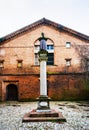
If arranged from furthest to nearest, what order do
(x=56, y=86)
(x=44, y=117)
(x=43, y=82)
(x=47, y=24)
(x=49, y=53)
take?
(x=47, y=24), (x=49, y=53), (x=56, y=86), (x=43, y=82), (x=44, y=117)

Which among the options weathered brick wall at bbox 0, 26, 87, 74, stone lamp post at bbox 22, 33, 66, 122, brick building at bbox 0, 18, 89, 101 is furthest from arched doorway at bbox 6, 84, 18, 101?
stone lamp post at bbox 22, 33, 66, 122

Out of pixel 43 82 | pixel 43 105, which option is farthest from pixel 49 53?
pixel 43 105

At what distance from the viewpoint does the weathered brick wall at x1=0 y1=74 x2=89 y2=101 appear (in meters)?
20.0

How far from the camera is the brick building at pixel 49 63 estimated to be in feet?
65.8

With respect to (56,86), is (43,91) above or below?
above

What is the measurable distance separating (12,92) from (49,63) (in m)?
5.40

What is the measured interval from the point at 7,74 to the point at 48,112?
11.5 meters

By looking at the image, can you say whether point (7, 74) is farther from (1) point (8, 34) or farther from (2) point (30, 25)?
(2) point (30, 25)

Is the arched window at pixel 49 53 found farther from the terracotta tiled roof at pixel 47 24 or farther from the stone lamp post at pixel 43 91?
the stone lamp post at pixel 43 91

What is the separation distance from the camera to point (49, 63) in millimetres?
20656

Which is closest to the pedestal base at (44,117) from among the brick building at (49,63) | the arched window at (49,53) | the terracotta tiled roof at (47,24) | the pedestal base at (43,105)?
the pedestal base at (43,105)

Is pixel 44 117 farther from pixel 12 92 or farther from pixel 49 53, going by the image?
pixel 12 92

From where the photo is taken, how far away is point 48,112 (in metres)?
9.67

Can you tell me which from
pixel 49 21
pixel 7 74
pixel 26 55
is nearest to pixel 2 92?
pixel 7 74
